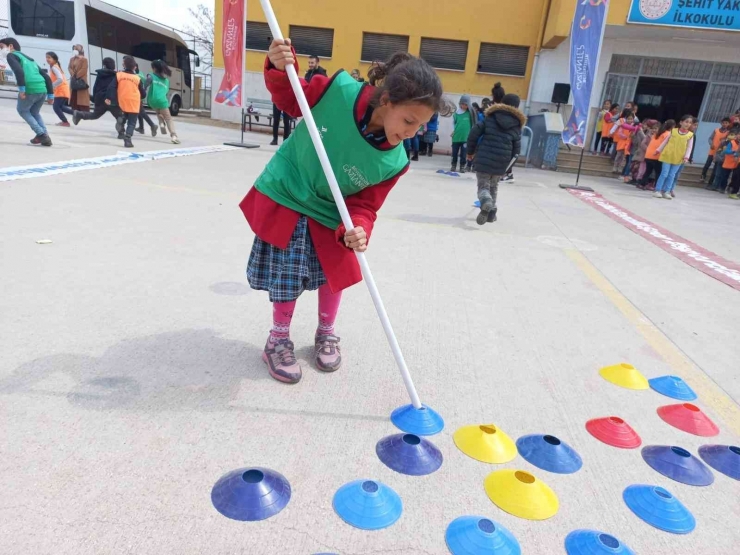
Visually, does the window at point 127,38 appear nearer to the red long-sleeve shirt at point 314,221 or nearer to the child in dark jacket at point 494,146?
the child in dark jacket at point 494,146

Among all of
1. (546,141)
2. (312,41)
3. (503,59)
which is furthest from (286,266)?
(312,41)

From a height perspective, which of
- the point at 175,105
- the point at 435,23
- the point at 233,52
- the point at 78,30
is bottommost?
the point at 175,105

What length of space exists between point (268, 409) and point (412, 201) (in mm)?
5411

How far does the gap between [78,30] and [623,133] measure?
16430 mm

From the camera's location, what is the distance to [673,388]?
260cm

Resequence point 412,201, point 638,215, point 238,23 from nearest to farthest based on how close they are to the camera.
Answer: point 412,201 → point 638,215 → point 238,23

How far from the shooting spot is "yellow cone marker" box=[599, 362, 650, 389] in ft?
8.60

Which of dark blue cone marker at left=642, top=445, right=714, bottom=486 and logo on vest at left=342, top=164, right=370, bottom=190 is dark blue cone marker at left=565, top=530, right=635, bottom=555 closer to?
dark blue cone marker at left=642, top=445, right=714, bottom=486

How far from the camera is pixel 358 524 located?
1589 millimetres

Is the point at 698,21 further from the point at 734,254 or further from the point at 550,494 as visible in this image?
the point at 550,494

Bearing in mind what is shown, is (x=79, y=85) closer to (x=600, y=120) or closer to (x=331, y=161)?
(x=331, y=161)

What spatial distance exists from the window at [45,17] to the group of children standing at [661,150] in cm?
1653

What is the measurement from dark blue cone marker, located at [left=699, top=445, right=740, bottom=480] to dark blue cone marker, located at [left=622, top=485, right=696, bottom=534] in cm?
37

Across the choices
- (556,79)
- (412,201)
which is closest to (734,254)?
(412,201)
